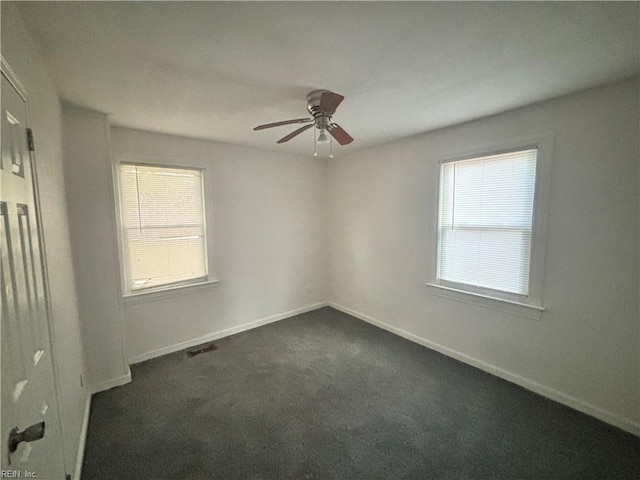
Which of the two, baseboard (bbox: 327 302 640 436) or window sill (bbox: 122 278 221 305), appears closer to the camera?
baseboard (bbox: 327 302 640 436)

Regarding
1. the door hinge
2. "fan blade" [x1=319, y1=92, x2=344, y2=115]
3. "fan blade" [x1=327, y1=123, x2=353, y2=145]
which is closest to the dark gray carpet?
the door hinge

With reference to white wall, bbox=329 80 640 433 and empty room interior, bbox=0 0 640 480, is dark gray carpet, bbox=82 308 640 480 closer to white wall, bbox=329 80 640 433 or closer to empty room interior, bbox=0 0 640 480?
empty room interior, bbox=0 0 640 480

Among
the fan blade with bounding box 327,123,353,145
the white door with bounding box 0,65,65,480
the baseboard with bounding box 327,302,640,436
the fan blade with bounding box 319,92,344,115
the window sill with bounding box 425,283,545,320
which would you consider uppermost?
the fan blade with bounding box 319,92,344,115

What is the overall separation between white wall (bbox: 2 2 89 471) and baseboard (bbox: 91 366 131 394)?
15.8 inches

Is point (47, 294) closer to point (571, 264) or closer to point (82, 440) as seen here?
point (82, 440)

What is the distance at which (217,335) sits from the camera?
3436 mm

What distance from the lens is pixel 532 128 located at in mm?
2273

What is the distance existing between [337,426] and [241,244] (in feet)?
7.70

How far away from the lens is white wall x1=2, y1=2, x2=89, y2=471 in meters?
1.19

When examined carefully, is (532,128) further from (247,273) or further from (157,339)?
(157,339)

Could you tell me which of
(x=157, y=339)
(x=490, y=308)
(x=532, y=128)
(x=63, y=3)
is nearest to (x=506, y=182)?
(x=532, y=128)

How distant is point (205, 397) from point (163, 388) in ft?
1.47

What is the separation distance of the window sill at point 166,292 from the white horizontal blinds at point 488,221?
2.75 m

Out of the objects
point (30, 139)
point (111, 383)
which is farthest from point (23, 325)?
point (111, 383)
